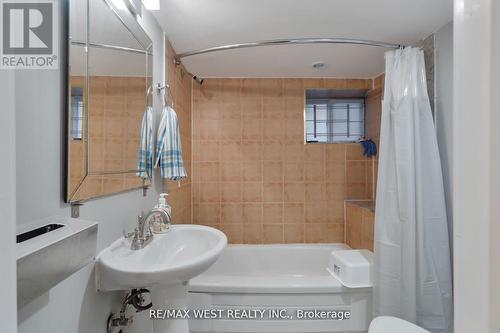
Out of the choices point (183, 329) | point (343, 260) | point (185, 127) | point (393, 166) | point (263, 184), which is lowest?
point (183, 329)

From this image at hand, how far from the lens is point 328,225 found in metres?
2.79

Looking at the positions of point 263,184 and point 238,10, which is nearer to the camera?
point 238,10

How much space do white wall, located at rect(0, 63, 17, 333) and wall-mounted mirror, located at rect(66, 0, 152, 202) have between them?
66cm

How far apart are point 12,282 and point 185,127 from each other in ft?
7.51

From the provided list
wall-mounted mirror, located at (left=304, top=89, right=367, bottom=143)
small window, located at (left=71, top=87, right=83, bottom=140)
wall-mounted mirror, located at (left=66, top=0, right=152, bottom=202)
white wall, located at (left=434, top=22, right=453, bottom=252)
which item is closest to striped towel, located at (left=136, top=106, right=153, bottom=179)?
wall-mounted mirror, located at (left=66, top=0, right=152, bottom=202)

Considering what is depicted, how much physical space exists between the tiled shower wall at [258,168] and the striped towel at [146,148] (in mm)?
1202

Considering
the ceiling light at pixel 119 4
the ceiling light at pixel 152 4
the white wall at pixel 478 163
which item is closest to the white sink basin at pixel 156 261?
the white wall at pixel 478 163

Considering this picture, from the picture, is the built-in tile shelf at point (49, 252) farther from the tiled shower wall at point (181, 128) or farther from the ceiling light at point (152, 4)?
the ceiling light at point (152, 4)

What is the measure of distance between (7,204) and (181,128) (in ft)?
6.92

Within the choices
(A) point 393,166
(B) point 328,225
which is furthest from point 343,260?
(B) point 328,225

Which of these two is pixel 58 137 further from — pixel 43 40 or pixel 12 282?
pixel 12 282

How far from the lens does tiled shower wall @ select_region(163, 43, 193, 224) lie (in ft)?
6.65

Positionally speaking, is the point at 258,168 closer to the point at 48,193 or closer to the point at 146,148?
the point at 146,148

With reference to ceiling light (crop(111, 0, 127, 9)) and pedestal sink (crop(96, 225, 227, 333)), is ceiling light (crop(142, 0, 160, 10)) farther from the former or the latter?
pedestal sink (crop(96, 225, 227, 333))
